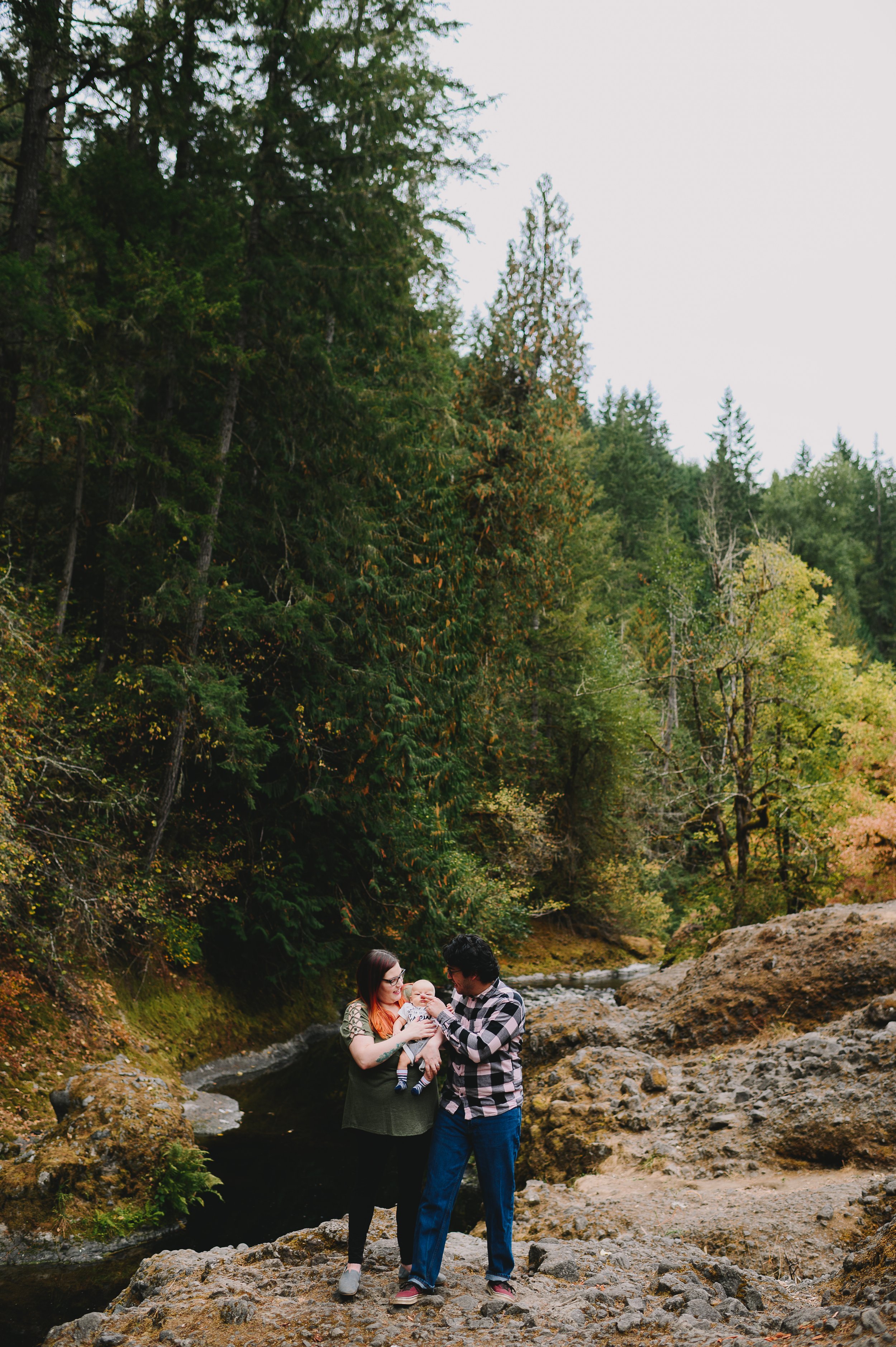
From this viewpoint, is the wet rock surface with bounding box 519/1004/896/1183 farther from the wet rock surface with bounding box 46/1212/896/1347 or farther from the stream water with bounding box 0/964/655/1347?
the wet rock surface with bounding box 46/1212/896/1347

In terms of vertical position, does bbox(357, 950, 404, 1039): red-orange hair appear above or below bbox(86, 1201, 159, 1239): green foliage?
above

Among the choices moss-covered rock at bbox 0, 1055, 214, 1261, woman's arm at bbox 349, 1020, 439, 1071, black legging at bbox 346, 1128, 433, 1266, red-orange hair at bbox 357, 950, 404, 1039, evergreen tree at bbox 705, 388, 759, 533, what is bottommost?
moss-covered rock at bbox 0, 1055, 214, 1261

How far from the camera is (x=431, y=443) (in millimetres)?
16781

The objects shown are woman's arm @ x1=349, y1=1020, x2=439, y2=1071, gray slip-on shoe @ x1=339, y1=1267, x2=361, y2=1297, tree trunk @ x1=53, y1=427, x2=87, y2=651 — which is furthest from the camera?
tree trunk @ x1=53, y1=427, x2=87, y2=651

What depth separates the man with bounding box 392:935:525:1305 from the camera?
4.38m

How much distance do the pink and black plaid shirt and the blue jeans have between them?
0.07m

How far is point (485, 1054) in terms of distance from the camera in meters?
4.33

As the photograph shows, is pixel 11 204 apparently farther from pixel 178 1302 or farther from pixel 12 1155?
pixel 178 1302

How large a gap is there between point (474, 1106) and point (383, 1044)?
1.87 ft

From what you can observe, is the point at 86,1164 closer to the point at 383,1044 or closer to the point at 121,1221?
the point at 121,1221

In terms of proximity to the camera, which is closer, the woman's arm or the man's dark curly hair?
the woman's arm

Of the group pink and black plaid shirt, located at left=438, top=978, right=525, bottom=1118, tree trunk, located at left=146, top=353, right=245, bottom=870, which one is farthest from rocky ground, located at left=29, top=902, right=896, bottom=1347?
tree trunk, located at left=146, top=353, right=245, bottom=870

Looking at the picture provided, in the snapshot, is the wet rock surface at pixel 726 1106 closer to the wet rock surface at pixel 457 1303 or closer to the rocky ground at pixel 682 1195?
the rocky ground at pixel 682 1195

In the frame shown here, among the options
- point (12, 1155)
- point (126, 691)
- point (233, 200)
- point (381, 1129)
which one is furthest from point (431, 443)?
point (381, 1129)
